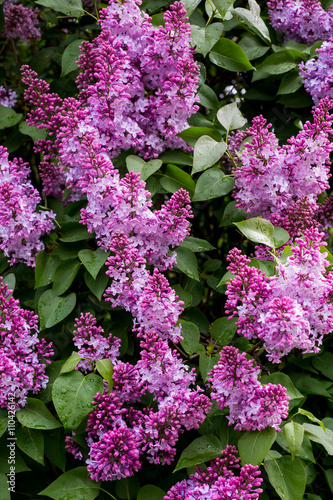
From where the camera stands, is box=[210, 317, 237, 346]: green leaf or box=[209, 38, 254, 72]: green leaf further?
box=[209, 38, 254, 72]: green leaf

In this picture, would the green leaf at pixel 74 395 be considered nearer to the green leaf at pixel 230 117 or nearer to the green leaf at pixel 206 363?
the green leaf at pixel 206 363

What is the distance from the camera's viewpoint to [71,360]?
1.80 metres

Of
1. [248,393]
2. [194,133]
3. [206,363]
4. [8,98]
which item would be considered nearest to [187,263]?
[206,363]

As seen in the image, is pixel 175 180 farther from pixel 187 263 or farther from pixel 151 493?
pixel 151 493

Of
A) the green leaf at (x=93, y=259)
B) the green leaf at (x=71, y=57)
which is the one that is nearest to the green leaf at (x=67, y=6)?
the green leaf at (x=71, y=57)

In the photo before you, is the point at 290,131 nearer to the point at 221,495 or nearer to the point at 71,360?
the point at 71,360

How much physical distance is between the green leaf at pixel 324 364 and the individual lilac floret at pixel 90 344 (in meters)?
0.90

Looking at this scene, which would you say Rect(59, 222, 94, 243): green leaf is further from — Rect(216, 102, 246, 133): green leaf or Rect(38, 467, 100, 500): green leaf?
Rect(38, 467, 100, 500): green leaf

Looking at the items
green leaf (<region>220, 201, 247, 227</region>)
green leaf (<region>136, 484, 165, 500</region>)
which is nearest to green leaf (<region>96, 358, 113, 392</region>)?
green leaf (<region>136, 484, 165, 500</region>)

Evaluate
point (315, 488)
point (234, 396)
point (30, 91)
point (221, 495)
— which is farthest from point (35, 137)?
point (315, 488)

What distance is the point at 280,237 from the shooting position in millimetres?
1914

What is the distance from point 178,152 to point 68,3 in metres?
0.81

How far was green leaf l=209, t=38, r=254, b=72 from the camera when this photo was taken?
7.55 feet

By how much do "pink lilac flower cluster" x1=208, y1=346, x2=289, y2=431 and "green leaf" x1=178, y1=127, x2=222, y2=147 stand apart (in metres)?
0.87
